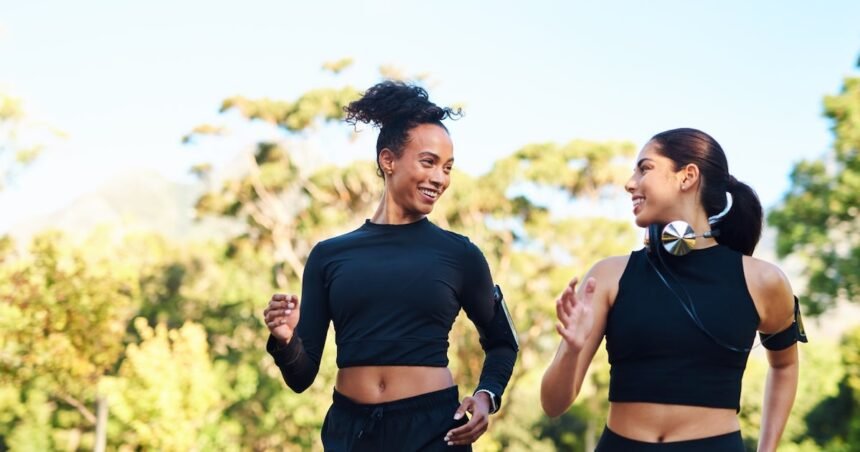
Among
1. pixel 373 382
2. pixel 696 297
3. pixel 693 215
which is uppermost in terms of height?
pixel 693 215

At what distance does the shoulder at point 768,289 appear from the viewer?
368cm

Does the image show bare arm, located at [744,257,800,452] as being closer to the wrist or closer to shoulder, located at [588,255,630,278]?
shoulder, located at [588,255,630,278]

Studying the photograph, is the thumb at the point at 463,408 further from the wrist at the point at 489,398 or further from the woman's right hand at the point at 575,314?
the woman's right hand at the point at 575,314

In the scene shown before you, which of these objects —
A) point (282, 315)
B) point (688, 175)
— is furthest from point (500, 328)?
point (688, 175)

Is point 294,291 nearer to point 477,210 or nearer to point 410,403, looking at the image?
point 477,210

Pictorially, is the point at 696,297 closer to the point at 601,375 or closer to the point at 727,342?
the point at 727,342

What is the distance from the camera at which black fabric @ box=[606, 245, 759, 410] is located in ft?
11.5

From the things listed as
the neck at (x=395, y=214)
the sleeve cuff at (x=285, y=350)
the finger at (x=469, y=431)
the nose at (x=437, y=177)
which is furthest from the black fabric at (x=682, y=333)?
the sleeve cuff at (x=285, y=350)

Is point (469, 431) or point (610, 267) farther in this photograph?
point (469, 431)

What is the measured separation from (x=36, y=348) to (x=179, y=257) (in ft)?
64.4

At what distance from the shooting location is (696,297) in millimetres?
3629

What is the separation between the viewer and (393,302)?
13.4ft

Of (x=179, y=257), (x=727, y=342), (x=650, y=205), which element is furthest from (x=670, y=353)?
(x=179, y=257)

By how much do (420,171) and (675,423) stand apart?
57.2 inches
